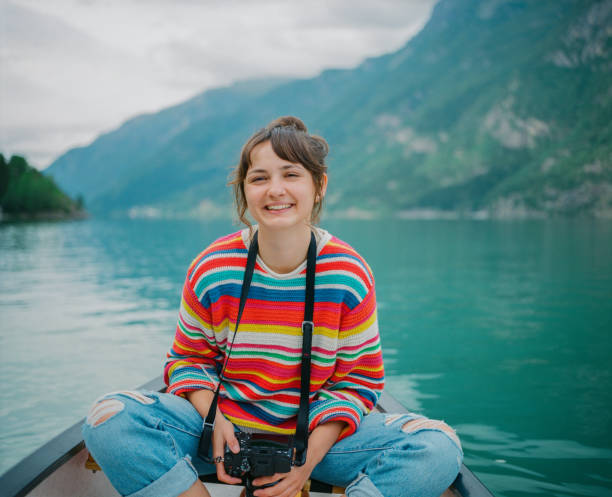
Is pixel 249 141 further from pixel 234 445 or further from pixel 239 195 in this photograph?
pixel 234 445

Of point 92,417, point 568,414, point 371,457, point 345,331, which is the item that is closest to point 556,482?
point 568,414

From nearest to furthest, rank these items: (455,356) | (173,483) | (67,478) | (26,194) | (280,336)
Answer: (173,483) → (280,336) → (67,478) → (455,356) → (26,194)

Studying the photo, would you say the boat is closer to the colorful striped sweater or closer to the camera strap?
the camera strap

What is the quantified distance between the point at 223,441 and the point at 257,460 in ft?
0.82

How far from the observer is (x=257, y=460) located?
2500 mm

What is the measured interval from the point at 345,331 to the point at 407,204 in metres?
189

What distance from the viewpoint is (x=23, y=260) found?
24328mm

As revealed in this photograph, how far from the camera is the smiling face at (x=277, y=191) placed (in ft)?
8.86

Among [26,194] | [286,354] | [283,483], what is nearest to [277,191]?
[286,354]

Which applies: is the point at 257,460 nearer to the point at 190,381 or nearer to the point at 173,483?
the point at 173,483

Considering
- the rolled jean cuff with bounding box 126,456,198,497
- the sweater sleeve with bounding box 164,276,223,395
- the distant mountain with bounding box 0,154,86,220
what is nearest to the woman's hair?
the sweater sleeve with bounding box 164,276,223,395

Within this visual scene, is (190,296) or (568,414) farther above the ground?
(190,296)

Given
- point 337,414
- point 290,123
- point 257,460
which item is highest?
point 290,123

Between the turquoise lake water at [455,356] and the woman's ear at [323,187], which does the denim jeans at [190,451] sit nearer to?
the woman's ear at [323,187]
